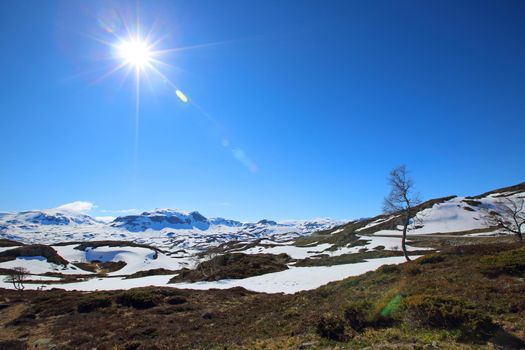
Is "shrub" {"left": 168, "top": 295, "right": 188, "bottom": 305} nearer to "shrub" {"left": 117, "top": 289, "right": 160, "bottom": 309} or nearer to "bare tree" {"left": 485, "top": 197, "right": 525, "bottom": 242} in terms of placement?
"shrub" {"left": 117, "top": 289, "right": 160, "bottom": 309}

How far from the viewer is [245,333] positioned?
12852 millimetres

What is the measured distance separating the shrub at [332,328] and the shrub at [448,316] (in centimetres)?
231

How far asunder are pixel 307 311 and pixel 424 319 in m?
6.88

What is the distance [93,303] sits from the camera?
909 inches

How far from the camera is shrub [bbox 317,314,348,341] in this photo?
385 inches

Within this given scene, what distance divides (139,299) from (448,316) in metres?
22.0

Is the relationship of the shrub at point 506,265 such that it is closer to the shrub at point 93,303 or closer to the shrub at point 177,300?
the shrub at point 177,300

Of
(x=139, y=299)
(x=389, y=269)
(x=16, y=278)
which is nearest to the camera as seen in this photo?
(x=389, y=269)

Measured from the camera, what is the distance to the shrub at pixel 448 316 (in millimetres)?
8117

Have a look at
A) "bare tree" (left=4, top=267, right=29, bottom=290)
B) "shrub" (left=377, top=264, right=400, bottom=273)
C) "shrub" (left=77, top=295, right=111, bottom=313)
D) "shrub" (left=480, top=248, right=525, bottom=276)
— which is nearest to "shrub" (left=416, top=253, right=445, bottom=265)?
"shrub" (left=377, top=264, right=400, bottom=273)

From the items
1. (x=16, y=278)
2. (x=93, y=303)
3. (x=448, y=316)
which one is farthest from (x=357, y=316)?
(x=16, y=278)

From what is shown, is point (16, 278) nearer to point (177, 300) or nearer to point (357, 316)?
point (177, 300)

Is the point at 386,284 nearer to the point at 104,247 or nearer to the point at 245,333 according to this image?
the point at 245,333

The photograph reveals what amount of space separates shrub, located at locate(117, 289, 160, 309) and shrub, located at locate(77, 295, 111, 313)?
969 millimetres
